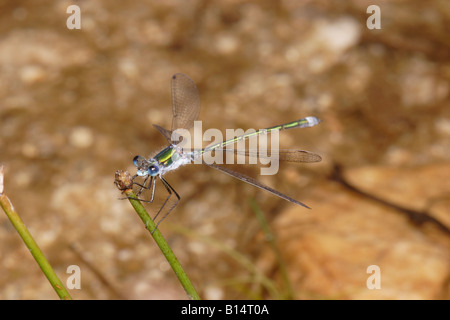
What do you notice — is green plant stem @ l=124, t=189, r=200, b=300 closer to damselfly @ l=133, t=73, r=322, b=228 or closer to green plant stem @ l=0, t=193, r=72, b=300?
green plant stem @ l=0, t=193, r=72, b=300

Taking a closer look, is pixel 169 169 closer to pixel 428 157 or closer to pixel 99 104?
pixel 99 104


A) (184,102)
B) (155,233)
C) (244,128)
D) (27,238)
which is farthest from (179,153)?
(244,128)

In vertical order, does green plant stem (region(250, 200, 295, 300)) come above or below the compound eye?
below

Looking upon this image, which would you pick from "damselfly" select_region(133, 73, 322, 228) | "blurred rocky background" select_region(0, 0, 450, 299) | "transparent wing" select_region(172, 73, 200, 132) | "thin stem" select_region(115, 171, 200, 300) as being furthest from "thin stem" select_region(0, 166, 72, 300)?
"transparent wing" select_region(172, 73, 200, 132)

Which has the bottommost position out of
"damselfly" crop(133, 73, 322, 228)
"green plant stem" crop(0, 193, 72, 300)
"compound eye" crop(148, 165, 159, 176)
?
"green plant stem" crop(0, 193, 72, 300)

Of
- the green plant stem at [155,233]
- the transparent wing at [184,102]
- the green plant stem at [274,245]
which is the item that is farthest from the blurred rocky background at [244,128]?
the green plant stem at [155,233]

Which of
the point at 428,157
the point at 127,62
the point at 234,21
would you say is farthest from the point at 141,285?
the point at 234,21
